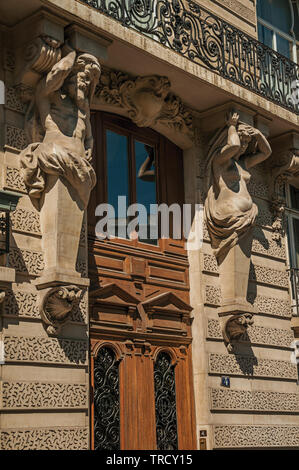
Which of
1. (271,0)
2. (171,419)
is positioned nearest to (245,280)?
(171,419)

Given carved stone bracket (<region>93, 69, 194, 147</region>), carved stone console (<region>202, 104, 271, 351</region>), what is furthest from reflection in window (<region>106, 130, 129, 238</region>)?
carved stone console (<region>202, 104, 271, 351</region>)

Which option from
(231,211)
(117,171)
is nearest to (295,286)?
(231,211)

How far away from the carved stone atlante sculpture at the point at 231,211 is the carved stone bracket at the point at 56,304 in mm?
3135

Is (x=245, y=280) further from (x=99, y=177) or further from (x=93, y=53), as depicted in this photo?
(x=93, y=53)

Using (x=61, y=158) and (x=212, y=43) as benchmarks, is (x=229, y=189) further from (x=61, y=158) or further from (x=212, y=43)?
(x=61, y=158)

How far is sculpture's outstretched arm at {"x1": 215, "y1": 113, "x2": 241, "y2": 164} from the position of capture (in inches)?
437

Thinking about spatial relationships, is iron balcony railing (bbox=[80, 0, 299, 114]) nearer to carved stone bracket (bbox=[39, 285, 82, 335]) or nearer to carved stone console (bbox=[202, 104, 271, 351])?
carved stone console (bbox=[202, 104, 271, 351])

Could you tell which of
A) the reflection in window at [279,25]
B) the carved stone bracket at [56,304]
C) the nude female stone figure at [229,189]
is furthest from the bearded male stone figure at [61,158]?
the reflection in window at [279,25]

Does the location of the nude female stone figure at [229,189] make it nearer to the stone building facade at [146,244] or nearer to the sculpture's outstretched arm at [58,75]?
the stone building facade at [146,244]

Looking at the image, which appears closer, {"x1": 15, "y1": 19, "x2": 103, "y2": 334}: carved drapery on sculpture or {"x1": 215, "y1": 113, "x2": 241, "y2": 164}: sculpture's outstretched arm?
{"x1": 15, "y1": 19, "x2": 103, "y2": 334}: carved drapery on sculpture

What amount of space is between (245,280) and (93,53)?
4.06m

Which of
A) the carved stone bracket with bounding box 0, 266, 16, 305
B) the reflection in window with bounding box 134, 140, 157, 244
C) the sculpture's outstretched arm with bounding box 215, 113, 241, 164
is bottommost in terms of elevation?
the carved stone bracket with bounding box 0, 266, 16, 305

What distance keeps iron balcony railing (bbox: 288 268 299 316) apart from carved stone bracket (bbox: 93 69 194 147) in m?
3.58
